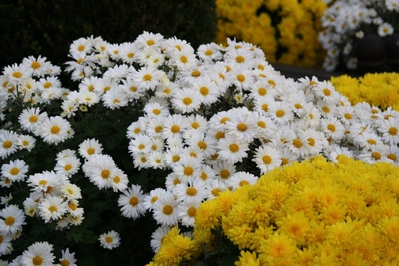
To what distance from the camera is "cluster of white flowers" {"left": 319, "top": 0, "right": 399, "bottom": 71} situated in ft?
19.6

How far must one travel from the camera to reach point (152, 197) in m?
2.51

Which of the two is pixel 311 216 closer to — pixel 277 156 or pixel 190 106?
pixel 277 156

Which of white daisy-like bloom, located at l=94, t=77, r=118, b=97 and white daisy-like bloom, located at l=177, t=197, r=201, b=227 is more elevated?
white daisy-like bloom, located at l=94, t=77, r=118, b=97

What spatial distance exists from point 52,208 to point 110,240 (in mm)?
303

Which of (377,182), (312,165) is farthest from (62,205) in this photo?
(377,182)

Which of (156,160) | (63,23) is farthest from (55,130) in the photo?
(63,23)

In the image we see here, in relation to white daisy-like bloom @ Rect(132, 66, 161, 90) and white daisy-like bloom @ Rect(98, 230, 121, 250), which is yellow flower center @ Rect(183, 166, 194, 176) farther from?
white daisy-like bloom @ Rect(132, 66, 161, 90)

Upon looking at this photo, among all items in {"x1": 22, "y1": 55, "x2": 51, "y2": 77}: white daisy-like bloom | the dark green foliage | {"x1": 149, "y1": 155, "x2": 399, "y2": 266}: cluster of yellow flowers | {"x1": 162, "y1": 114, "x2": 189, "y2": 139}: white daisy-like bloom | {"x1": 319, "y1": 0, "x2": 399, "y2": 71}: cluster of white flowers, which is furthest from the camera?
{"x1": 319, "y1": 0, "x2": 399, "y2": 71}: cluster of white flowers

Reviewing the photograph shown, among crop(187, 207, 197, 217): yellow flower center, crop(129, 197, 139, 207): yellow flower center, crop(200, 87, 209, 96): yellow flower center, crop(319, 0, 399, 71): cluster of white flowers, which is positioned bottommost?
crop(187, 207, 197, 217): yellow flower center

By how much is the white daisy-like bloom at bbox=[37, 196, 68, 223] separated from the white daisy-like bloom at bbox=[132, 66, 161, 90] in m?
0.72

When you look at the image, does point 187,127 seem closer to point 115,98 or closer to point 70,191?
point 115,98

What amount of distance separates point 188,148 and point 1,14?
2.03 m

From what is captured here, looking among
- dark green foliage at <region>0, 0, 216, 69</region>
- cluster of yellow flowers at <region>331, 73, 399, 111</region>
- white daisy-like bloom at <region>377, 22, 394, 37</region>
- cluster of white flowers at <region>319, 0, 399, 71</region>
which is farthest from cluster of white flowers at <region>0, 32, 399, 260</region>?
cluster of white flowers at <region>319, 0, 399, 71</region>

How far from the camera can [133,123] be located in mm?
2830
